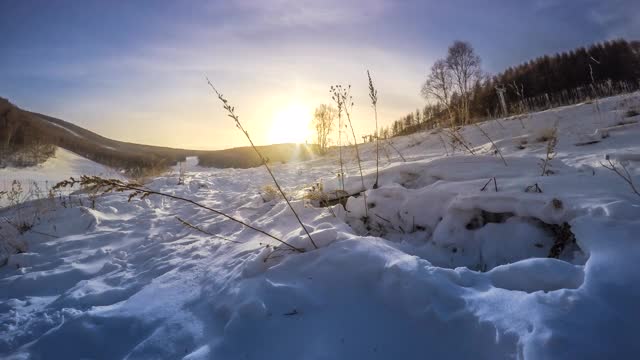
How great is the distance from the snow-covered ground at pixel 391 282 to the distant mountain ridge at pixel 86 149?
4.74m

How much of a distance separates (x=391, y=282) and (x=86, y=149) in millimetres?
41641

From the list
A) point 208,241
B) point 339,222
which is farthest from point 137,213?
point 339,222

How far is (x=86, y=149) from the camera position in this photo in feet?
116

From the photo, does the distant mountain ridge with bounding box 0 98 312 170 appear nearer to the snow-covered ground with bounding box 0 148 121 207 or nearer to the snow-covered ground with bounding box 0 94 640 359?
the snow-covered ground with bounding box 0 148 121 207

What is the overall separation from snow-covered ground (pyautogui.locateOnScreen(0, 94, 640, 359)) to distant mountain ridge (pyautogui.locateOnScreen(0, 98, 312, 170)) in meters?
4.74

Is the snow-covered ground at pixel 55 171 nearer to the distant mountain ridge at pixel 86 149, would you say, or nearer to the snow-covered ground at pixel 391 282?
the distant mountain ridge at pixel 86 149

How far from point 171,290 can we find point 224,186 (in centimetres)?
605

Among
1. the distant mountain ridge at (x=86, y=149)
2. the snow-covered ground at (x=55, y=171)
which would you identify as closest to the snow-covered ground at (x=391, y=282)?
the distant mountain ridge at (x=86, y=149)

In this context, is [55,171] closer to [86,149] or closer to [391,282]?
[86,149]

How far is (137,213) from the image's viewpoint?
14.8 feet

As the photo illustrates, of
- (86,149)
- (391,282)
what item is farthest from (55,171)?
(391,282)

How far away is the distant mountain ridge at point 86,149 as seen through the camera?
→ 831 inches

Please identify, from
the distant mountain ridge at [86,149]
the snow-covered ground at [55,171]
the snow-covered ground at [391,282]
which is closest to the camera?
the snow-covered ground at [391,282]

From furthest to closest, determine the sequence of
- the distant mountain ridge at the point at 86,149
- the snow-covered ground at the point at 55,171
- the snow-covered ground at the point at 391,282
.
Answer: the distant mountain ridge at the point at 86,149 → the snow-covered ground at the point at 55,171 → the snow-covered ground at the point at 391,282
